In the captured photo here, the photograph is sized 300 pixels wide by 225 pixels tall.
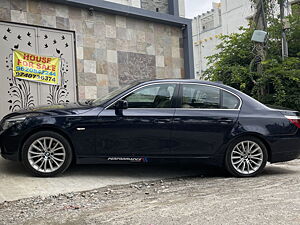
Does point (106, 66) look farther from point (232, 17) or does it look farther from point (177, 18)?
point (232, 17)

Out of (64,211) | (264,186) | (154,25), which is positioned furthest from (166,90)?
(154,25)

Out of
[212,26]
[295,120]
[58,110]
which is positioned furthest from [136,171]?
[212,26]

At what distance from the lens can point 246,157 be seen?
573 centimetres

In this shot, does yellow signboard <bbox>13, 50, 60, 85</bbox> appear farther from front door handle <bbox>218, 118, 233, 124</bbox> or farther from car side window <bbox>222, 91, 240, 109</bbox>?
front door handle <bbox>218, 118, 233, 124</bbox>

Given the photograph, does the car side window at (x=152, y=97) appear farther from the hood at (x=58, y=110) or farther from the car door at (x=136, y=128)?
the hood at (x=58, y=110)

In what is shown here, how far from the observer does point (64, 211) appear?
3.94m

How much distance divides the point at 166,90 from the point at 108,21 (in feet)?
20.1

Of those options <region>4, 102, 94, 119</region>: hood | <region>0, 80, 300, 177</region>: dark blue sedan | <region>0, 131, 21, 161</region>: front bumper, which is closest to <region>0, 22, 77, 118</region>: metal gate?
<region>4, 102, 94, 119</region>: hood

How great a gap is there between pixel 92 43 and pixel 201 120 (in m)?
6.18

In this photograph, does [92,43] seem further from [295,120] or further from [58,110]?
[295,120]

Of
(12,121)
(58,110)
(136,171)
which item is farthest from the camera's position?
(136,171)

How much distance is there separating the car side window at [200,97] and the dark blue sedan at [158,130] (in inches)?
0.6

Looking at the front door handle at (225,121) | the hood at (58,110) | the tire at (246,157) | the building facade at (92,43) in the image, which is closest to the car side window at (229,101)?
the front door handle at (225,121)

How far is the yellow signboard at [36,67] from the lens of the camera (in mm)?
9273
